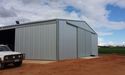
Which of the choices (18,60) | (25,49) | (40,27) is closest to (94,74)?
(18,60)

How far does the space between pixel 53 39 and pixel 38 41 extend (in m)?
2.34

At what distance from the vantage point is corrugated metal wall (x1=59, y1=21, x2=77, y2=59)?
26250 millimetres

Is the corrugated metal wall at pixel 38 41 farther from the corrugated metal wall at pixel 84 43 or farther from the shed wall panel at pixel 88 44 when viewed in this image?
the shed wall panel at pixel 88 44

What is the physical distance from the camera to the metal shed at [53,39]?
85.6 feet

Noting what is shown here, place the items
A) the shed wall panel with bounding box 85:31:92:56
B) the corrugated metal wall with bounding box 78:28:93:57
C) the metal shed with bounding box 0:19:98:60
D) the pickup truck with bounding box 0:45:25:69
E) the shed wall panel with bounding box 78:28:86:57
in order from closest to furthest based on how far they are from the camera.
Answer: the pickup truck with bounding box 0:45:25:69
the metal shed with bounding box 0:19:98:60
the shed wall panel with bounding box 78:28:86:57
the corrugated metal wall with bounding box 78:28:93:57
the shed wall panel with bounding box 85:31:92:56

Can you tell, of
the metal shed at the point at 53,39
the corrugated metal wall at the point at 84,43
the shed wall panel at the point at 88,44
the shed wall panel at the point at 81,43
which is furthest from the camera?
the shed wall panel at the point at 88,44

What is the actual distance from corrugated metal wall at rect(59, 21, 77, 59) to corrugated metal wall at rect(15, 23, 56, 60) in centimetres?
68

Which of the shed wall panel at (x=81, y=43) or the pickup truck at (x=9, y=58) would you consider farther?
the shed wall panel at (x=81, y=43)

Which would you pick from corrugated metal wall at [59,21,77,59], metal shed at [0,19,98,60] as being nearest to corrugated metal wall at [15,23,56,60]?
metal shed at [0,19,98,60]

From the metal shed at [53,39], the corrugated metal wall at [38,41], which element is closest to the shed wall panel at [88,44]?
the metal shed at [53,39]

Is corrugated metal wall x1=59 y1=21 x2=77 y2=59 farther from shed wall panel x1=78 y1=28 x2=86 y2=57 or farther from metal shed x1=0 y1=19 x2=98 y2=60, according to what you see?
shed wall panel x1=78 y1=28 x2=86 y2=57

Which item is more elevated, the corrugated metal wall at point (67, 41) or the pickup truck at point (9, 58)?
the corrugated metal wall at point (67, 41)

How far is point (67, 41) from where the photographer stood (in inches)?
1074

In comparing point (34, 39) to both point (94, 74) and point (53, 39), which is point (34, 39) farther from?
point (94, 74)
